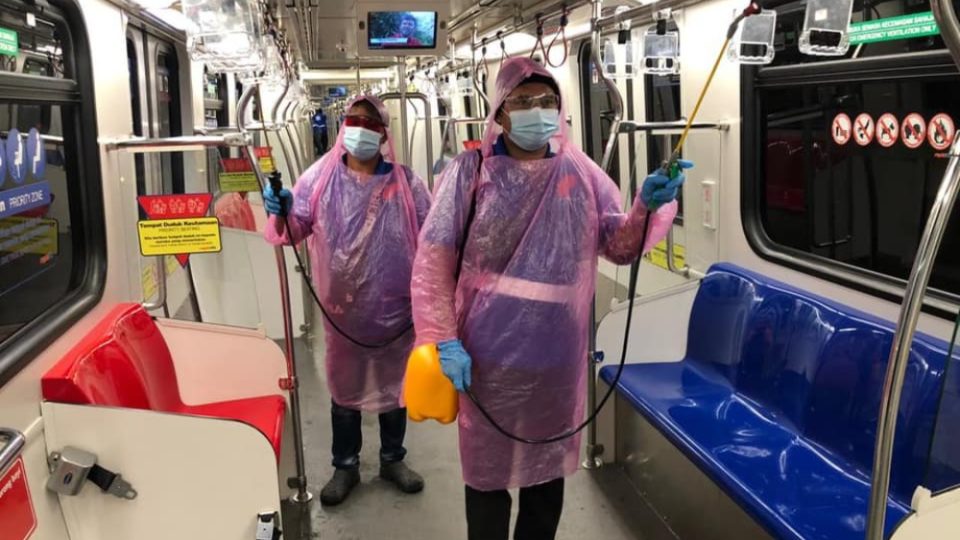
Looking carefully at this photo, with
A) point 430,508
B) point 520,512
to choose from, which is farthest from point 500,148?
Result: point 430,508

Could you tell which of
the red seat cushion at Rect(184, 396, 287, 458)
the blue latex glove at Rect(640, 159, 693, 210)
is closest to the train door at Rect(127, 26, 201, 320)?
the red seat cushion at Rect(184, 396, 287, 458)

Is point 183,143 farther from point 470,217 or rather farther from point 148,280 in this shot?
point 470,217

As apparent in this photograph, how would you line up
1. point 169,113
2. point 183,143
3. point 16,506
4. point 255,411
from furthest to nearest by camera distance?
point 169,113 → point 255,411 → point 183,143 → point 16,506

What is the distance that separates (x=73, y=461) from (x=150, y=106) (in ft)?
8.68

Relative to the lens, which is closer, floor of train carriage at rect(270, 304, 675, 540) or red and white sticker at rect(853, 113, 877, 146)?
red and white sticker at rect(853, 113, 877, 146)

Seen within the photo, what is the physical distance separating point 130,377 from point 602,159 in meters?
2.12

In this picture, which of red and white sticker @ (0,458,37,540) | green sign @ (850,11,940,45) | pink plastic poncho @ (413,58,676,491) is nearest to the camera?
red and white sticker @ (0,458,37,540)

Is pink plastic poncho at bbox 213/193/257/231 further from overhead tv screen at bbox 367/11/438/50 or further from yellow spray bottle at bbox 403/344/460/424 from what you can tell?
yellow spray bottle at bbox 403/344/460/424

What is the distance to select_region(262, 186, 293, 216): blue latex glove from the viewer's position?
2.77 metres

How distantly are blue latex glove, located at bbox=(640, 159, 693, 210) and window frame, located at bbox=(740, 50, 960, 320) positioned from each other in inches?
35.6

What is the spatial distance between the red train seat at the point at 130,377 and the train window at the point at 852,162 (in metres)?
2.23

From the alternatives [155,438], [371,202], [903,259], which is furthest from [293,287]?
[903,259]

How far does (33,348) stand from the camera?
1.96m

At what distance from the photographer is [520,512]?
239 centimetres
